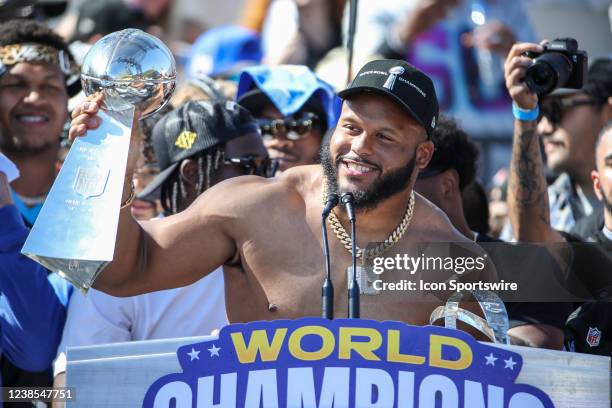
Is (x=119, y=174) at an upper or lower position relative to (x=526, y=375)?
upper

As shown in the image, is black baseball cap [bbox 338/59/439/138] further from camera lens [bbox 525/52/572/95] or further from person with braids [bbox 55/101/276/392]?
person with braids [bbox 55/101/276/392]

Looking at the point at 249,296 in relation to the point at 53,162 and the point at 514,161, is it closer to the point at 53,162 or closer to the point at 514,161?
the point at 514,161

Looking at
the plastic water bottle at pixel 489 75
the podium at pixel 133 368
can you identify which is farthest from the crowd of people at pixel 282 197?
the plastic water bottle at pixel 489 75

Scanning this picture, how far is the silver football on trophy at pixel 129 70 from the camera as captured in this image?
318cm

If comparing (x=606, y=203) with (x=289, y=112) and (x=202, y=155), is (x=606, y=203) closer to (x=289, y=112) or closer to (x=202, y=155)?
(x=289, y=112)

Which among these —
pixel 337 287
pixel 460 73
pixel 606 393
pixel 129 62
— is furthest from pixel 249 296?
pixel 460 73

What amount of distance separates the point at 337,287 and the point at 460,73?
18.1ft

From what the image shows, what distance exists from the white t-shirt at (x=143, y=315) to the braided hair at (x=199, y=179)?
0.45 m

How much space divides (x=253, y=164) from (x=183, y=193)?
0.31 metres

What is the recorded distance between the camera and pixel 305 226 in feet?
12.3

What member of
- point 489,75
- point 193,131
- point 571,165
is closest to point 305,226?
point 193,131

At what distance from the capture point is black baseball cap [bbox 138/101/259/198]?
15.1 feet

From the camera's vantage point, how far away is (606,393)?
2832 millimetres

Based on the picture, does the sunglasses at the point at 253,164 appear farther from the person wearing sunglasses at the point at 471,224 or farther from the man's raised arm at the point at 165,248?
the man's raised arm at the point at 165,248
